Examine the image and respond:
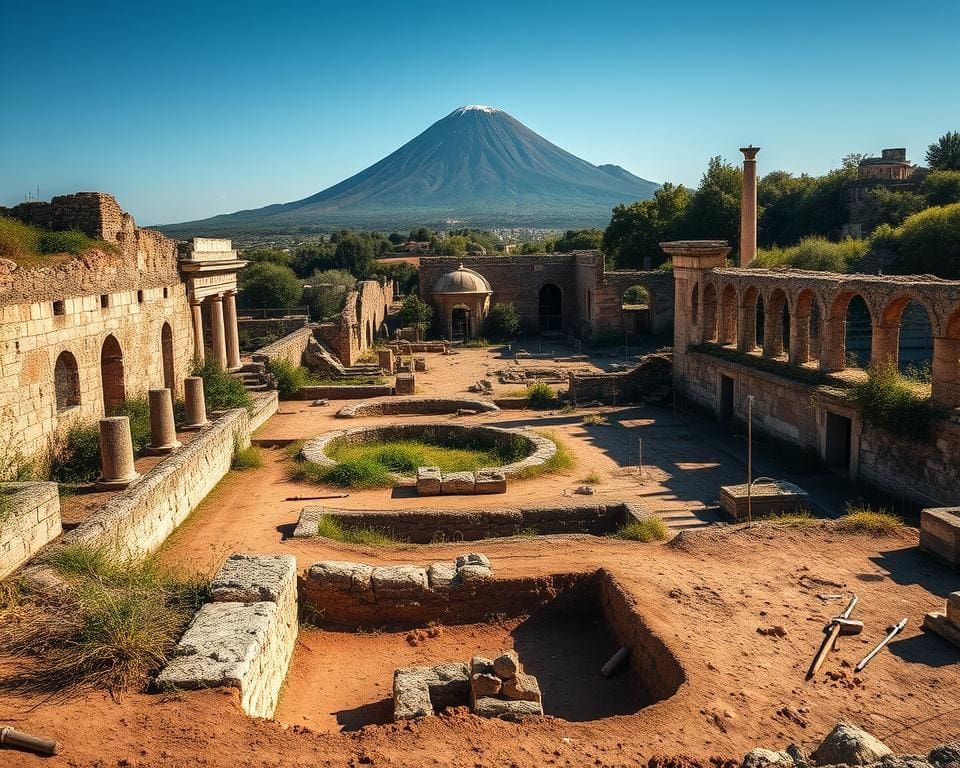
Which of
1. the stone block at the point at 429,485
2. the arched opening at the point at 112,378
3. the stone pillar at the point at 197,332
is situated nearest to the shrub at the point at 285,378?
the stone pillar at the point at 197,332

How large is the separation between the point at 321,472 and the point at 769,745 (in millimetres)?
11194

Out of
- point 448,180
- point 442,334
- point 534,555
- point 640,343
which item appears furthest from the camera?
point 448,180

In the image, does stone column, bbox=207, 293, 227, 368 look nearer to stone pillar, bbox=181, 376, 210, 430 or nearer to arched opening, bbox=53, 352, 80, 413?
stone pillar, bbox=181, 376, 210, 430

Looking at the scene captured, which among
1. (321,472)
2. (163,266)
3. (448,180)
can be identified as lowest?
(321,472)

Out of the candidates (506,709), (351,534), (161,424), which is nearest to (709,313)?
(351,534)

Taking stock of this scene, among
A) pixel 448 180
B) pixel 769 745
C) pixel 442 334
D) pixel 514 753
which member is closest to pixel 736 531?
pixel 769 745

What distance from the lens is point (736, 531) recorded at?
1164cm

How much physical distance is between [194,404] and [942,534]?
13894 mm

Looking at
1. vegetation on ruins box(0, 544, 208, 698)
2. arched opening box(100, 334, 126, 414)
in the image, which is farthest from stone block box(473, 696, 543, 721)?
arched opening box(100, 334, 126, 414)

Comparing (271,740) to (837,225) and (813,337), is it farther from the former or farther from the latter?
(837,225)

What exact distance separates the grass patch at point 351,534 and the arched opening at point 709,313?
14052mm

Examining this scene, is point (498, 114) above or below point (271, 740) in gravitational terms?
above

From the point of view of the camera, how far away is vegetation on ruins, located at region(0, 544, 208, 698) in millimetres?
6777

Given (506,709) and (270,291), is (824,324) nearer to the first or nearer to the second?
(506,709)
